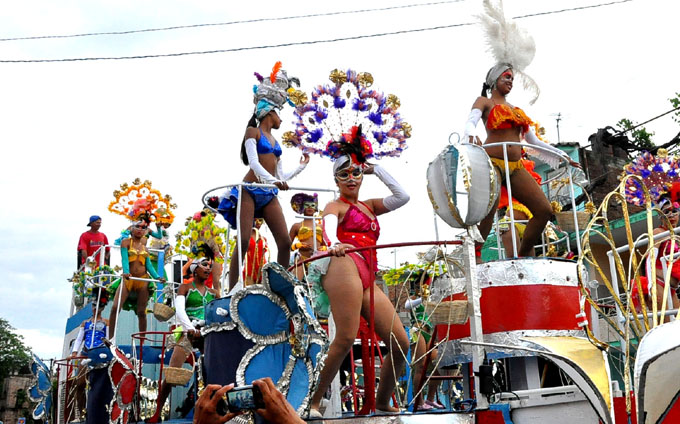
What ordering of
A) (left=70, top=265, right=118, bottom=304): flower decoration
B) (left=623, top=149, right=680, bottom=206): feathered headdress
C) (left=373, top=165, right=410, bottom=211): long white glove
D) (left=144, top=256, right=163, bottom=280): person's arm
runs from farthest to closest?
(left=70, top=265, right=118, bottom=304): flower decoration → (left=144, top=256, right=163, bottom=280): person's arm → (left=623, top=149, right=680, bottom=206): feathered headdress → (left=373, top=165, right=410, bottom=211): long white glove

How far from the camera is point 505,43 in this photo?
258 inches

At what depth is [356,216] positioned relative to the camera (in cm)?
564

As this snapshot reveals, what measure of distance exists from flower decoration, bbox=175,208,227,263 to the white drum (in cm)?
453

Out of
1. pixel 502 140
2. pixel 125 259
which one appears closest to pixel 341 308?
pixel 502 140

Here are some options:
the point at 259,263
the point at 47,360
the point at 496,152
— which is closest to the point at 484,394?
the point at 496,152

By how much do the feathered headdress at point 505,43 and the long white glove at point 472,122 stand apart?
18.7 inches

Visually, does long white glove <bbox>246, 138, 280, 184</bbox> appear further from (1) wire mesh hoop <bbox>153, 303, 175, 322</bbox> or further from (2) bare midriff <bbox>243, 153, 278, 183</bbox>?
(1) wire mesh hoop <bbox>153, 303, 175, 322</bbox>

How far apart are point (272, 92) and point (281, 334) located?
337 cm

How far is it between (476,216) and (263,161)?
246cm

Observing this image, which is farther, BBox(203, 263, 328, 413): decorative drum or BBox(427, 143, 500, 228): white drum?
BBox(427, 143, 500, 228): white drum

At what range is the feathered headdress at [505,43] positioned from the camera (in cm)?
655

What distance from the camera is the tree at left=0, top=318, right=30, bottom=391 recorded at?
1496 inches

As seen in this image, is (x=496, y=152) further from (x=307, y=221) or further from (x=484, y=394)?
(x=307, y=221)

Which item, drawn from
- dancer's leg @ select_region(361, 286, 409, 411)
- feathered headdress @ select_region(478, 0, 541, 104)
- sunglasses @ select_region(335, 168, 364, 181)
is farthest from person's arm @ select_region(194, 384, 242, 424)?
feathered headdress @ select_region(478, 0, 541, 104)
